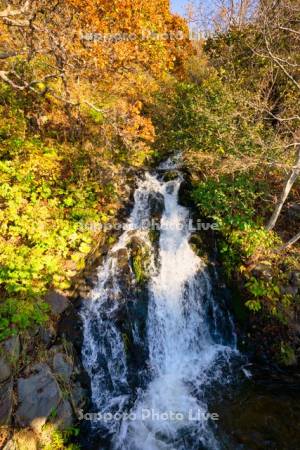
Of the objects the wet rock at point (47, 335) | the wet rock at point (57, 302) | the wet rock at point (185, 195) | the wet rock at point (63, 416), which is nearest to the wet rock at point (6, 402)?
the wet rock at point (63, 416)

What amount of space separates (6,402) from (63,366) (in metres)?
1.23

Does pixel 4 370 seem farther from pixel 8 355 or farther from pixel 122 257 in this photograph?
pixel 122 257

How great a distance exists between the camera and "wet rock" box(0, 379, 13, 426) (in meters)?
5.45

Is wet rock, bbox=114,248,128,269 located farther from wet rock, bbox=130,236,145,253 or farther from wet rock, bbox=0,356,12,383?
wet rock, bbox=0,356,12,383

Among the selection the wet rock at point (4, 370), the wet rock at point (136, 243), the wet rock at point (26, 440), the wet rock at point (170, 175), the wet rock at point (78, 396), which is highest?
the wet rock at point (170, 175)

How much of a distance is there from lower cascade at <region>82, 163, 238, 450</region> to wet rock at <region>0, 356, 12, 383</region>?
1.79 meters

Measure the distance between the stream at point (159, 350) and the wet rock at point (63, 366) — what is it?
567mm

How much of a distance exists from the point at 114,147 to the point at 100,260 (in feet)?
14.8

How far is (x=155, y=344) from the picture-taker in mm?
7719

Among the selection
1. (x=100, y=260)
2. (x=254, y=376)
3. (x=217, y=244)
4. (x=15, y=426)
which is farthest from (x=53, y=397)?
(x=217, y=244)

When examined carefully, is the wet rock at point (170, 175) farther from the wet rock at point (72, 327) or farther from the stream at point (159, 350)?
the wet rock at point (72, 327)

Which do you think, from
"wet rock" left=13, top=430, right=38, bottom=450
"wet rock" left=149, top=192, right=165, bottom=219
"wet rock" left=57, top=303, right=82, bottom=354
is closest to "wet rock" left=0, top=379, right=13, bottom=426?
"wet rock" left=13, top=430, right=38, bottom=450

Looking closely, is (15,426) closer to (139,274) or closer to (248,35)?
(139,274)

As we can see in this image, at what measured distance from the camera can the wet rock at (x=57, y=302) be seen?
23.0 feet
